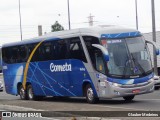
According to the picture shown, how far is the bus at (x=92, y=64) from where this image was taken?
2206 centimetres

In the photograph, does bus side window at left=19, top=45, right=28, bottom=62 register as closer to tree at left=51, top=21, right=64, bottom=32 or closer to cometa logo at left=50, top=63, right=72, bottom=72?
cometa logo at left=50, top=63, right=72, bottom=72

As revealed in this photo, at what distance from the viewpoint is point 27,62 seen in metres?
28.2

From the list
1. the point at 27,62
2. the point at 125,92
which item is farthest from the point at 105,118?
the point at 27,62

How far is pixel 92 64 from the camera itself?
22.8m

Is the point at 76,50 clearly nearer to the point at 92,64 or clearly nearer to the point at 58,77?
the point at 92,64

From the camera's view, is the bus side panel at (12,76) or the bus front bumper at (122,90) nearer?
the bus front bumper at (122,90)

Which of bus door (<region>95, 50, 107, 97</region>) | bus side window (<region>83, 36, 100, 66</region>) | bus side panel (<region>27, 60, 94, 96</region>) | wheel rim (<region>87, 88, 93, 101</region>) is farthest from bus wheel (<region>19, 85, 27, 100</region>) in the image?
bus door (<region>95, 50, 107, 97</region>)

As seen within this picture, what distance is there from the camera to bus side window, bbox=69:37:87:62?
23422mm

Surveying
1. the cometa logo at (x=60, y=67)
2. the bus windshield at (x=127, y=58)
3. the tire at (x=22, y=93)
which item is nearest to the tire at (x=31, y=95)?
the tire at (x=22, y=93)

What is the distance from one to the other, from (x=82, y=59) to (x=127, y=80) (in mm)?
2440

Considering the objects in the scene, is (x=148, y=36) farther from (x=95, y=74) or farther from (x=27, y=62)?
(x=95, y=74)

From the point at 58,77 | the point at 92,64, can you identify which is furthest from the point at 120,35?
the point at 58,77

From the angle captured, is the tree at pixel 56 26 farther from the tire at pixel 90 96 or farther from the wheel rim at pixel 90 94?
the wheel rim at pixel 90 94

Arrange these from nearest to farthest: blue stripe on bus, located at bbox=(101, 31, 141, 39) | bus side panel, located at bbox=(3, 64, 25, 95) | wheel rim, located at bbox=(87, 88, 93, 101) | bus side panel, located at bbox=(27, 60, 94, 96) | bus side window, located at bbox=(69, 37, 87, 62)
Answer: blue stripe on bus, located at bbox=(101, 31, 141, 39) → wheel rim, located at bbox=(87, 88, 93, 101) → bus side window, located at bbox=(69, 37, 87, 62) → bus side panel, located at bbox=(27, 60, 94, 96) → bus side panel, located at bbox=(3, 64, 25, 95)
